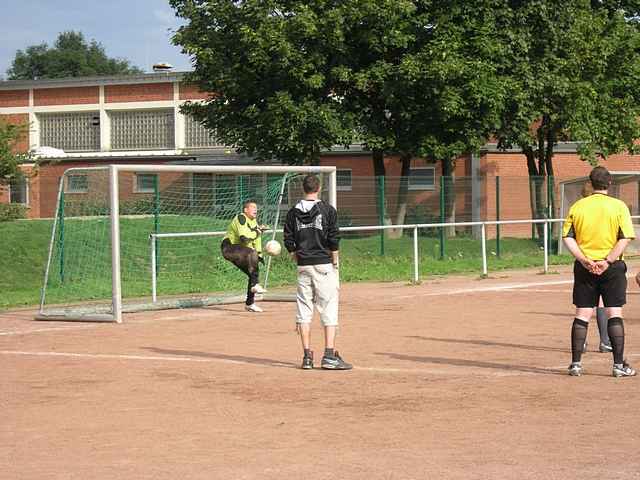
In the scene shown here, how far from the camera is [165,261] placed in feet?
74.5

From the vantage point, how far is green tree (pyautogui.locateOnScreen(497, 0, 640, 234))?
109ft

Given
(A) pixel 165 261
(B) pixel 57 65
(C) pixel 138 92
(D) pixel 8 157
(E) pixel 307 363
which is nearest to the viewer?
(E) pixel 307 363

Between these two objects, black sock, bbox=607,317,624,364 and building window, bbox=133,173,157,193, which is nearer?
black sock, bbox=607,317,624,364

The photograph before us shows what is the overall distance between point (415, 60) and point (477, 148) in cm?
345

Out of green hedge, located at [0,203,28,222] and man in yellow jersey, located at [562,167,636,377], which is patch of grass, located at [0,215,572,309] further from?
man in yellow jersey, located at [562,167,636,377]

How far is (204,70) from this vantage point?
33219 mm

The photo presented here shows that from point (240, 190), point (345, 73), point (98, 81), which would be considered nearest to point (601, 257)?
point (240, 190)

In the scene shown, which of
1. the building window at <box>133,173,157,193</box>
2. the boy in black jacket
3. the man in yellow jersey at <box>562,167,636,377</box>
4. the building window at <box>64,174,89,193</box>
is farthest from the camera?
the building window at <box>133,173,157,193</box>

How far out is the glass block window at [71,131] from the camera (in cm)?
5841

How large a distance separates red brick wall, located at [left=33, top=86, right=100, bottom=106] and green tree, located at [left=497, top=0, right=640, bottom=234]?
89.2 feet

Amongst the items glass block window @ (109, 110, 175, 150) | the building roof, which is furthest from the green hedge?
glass block window @ (109, 110, 175, 150)

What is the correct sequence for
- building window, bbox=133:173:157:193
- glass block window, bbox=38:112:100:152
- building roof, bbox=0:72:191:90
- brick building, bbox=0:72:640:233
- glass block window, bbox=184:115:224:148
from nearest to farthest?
building window, bbox=133:173:157:193 → brick building, bbox=0:72:640:233 → building roof, bbox=0:72:191:90 → glass block window, bbox=184:115:224:148 → glass block window, bbox=38:112:100:152

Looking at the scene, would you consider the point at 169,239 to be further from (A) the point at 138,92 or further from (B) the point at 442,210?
(A) the point at 138,92

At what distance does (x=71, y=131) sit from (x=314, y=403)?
51302mm
